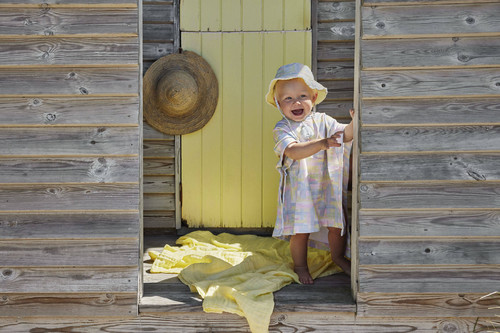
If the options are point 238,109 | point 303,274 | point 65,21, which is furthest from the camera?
point 238,109

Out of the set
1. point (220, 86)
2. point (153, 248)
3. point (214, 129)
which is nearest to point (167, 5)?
point (220, 86)

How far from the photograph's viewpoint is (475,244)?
2.94 m

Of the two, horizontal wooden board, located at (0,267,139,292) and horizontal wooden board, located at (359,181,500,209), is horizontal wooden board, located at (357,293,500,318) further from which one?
horizontal wooden board, located at (0,267,139,292)

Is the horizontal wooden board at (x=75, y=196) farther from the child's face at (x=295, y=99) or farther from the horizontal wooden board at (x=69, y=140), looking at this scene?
the child's face at (x=295, y=99)

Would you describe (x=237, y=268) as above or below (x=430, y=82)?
Answer: below

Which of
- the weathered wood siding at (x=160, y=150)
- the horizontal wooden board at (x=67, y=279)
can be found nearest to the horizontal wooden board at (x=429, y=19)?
the horizontal wooden board at (x=67, y=279)

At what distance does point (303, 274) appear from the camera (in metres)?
3.42

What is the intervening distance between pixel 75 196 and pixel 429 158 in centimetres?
201

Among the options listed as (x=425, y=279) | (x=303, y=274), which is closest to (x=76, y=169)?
(x=303, y=274)

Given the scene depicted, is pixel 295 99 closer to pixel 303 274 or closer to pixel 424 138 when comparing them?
pixel 424 138

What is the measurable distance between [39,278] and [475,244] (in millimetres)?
2498

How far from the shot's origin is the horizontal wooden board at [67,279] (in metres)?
2.95

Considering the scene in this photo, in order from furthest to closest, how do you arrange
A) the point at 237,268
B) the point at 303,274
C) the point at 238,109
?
the point at 238,109
the point at 237,268
the point at 303,274

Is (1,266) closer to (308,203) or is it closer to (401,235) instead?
(308,203)
